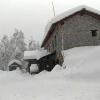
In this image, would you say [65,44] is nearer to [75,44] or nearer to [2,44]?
[75,44]

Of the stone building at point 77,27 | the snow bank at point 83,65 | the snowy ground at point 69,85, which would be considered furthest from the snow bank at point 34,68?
the snow bank at point 83,65

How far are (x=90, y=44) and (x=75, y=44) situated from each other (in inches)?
61.4

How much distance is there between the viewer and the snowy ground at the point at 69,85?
1134cm

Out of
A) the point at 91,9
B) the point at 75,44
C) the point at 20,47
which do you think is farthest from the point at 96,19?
the point at 20,47

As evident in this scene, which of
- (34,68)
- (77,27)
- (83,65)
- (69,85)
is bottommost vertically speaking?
(34,68)

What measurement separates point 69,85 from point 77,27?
1166 cm

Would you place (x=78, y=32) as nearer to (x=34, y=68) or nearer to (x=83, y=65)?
(x=83, y=65)

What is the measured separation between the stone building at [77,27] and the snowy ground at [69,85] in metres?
1.81

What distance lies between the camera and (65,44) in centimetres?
2469

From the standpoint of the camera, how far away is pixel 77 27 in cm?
2514

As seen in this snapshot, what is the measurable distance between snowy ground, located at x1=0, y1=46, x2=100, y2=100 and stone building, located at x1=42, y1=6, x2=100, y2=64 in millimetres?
1808

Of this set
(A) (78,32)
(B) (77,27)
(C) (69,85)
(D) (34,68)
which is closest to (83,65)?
(C) (69,85)

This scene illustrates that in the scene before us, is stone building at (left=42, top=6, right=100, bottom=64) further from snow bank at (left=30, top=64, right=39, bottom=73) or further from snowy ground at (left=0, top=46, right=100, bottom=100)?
snow bank at (left=30, top=64, right=39, bottom=73)

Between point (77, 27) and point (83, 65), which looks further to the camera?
point (77, 27)
